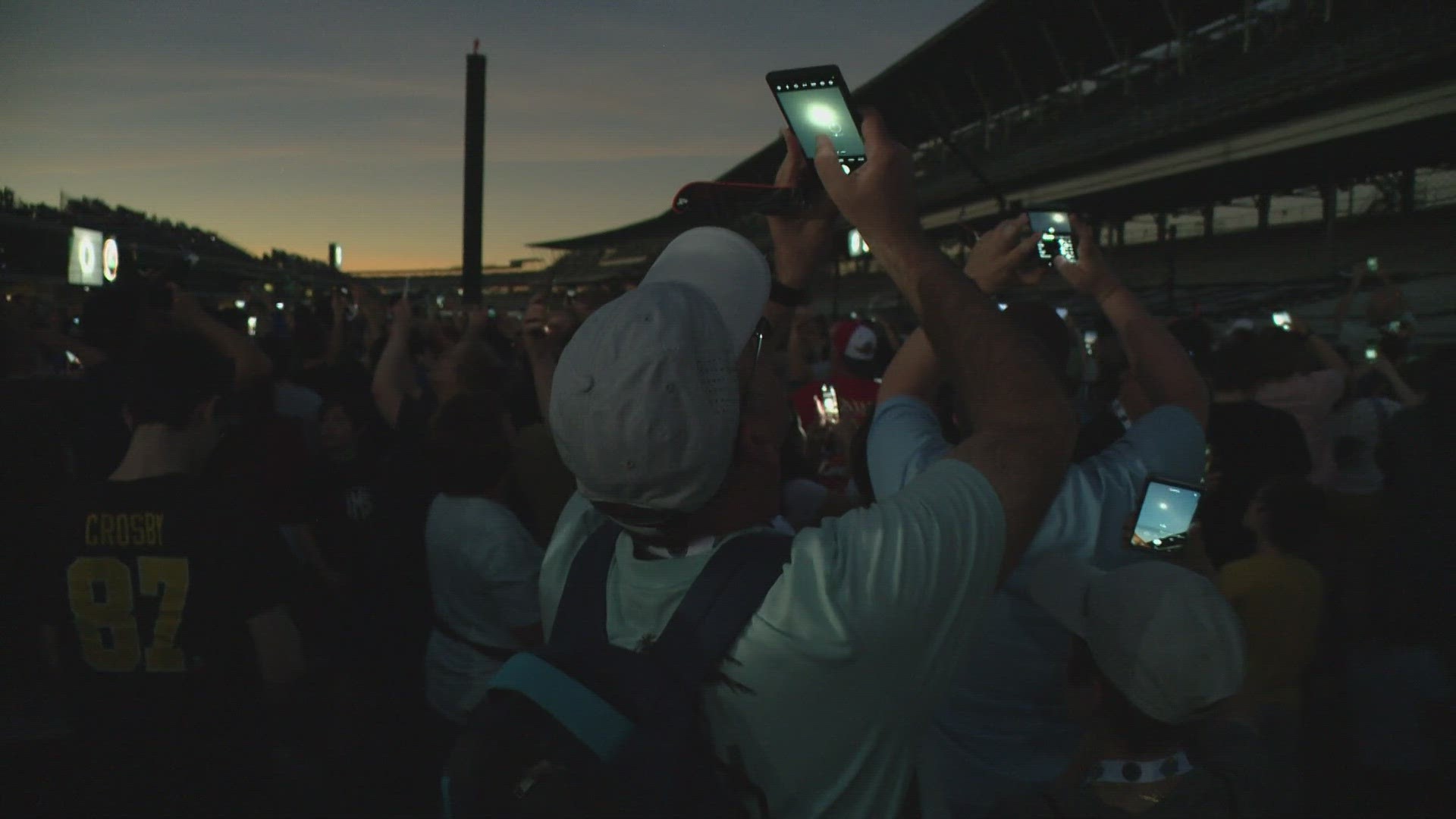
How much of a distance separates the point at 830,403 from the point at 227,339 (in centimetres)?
297

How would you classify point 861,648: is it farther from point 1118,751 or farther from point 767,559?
point 1118,751

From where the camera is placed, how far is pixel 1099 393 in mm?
7727

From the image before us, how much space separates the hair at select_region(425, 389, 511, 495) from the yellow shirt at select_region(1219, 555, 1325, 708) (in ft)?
7.77

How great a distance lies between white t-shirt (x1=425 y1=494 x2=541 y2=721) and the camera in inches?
130

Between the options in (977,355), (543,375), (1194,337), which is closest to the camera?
(977,355)

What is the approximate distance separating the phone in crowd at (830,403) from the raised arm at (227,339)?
109 inches

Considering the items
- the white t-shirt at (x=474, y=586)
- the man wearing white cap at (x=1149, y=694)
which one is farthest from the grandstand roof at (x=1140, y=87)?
the man wearing white cap at (x=1149, y=694)

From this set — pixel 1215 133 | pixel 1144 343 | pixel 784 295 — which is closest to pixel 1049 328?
pixel 1144 343

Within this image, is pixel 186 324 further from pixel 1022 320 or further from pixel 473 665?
pixel 1022 320

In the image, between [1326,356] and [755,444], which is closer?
[755,444]

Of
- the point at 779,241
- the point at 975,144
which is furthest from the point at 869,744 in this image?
the point at 975,144

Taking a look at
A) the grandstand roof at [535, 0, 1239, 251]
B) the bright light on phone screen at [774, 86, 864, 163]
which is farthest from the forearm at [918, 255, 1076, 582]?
the grandstand roof at [535, 0, 1239, 251]

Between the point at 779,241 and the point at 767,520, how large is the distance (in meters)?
0.60

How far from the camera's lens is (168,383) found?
2660 mm
